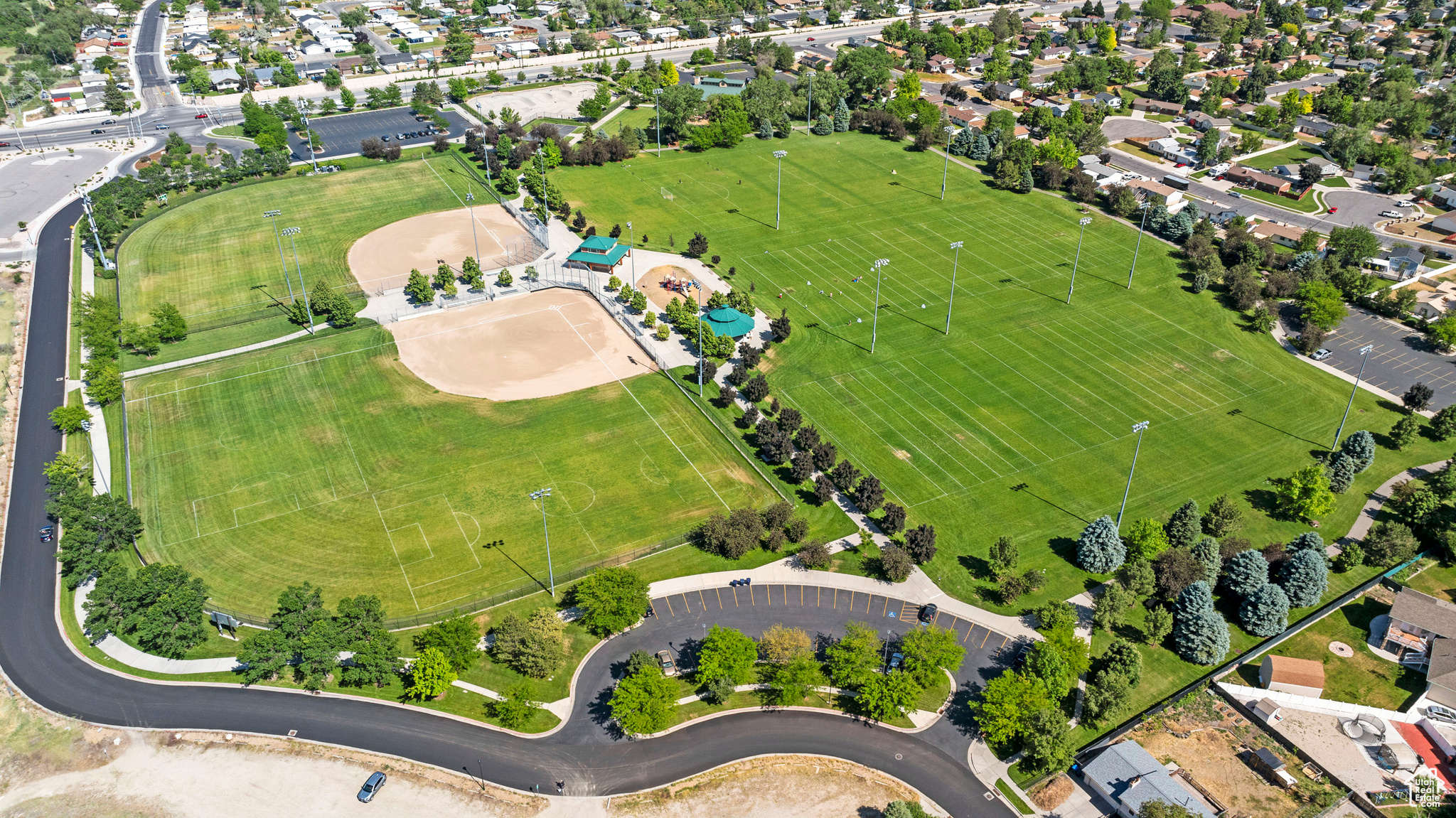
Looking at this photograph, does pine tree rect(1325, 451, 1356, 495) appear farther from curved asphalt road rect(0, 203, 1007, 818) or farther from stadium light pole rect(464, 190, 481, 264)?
stadium light pole rect(464, 190, 481, 264)

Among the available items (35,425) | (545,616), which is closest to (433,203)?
(35,425)

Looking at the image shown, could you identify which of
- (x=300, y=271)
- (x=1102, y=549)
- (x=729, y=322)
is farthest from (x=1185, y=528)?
(x=300, y=271)

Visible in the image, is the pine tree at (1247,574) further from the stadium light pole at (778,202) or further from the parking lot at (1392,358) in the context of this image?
the stadium light pole at (778,202)

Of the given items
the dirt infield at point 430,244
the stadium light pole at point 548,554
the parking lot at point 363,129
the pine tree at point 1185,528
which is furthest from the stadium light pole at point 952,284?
the parking lot at point 363,129

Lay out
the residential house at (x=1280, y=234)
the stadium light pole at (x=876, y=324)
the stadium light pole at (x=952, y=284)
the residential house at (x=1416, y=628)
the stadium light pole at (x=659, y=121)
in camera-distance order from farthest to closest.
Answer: the stadium light pole at (x=659, y=121) → the residential house at (x=1280, y=234) → the stadium light pole at (x=952, y=284) → the stadium light pole at (x=876, y=324) → the residential house at (x=1416, y=628)

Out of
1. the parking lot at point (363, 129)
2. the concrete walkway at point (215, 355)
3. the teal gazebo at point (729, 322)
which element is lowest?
the concrete walkway at point (215, 355)

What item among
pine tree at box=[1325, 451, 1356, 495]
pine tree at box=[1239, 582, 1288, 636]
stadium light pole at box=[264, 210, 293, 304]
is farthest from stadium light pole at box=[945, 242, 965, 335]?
stadium light pole at box=[264, 210, 293, 304]

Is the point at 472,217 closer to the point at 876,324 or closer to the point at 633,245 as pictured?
the point at 633,245
